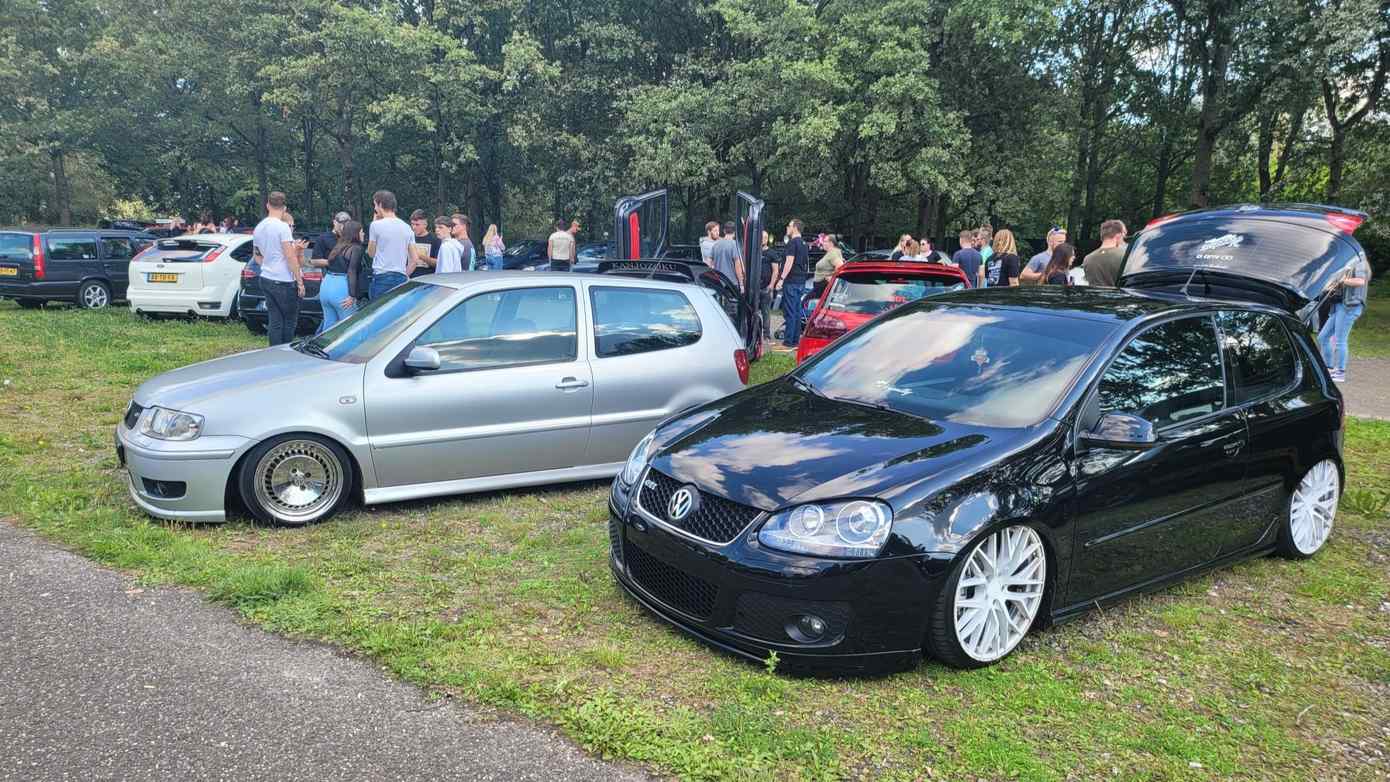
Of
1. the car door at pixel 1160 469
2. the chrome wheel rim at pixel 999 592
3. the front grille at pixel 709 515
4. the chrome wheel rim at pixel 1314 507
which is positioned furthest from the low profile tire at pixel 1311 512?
the front grille at pixel 709 515

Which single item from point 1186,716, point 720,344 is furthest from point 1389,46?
point 1186,716

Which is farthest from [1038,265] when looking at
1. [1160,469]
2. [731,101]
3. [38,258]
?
[38,258]

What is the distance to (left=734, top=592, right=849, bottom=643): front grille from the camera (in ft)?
11.1

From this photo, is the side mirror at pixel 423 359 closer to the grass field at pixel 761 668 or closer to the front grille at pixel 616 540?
the grass field at pixel 761 668

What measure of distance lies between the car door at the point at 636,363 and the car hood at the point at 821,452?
1.73 meters

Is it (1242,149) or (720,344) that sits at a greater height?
(1242,149)

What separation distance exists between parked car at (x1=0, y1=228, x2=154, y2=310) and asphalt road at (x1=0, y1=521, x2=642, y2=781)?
14.9m

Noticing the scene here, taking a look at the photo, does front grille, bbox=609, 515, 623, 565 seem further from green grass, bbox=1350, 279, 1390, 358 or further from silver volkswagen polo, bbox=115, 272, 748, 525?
green grass, bbox=1350, 279, 1390, 358

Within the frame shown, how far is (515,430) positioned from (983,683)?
10.7 feet

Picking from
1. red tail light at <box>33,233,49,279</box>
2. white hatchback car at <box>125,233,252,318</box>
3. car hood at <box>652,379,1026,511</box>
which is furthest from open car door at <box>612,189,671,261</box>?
red tail light at <box>33,233,49,279</box>

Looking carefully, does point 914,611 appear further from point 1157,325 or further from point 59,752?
point 59,752

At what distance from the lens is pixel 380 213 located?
9.34 metres

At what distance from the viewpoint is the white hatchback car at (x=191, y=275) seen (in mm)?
14250

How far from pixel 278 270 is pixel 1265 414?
344 inches
